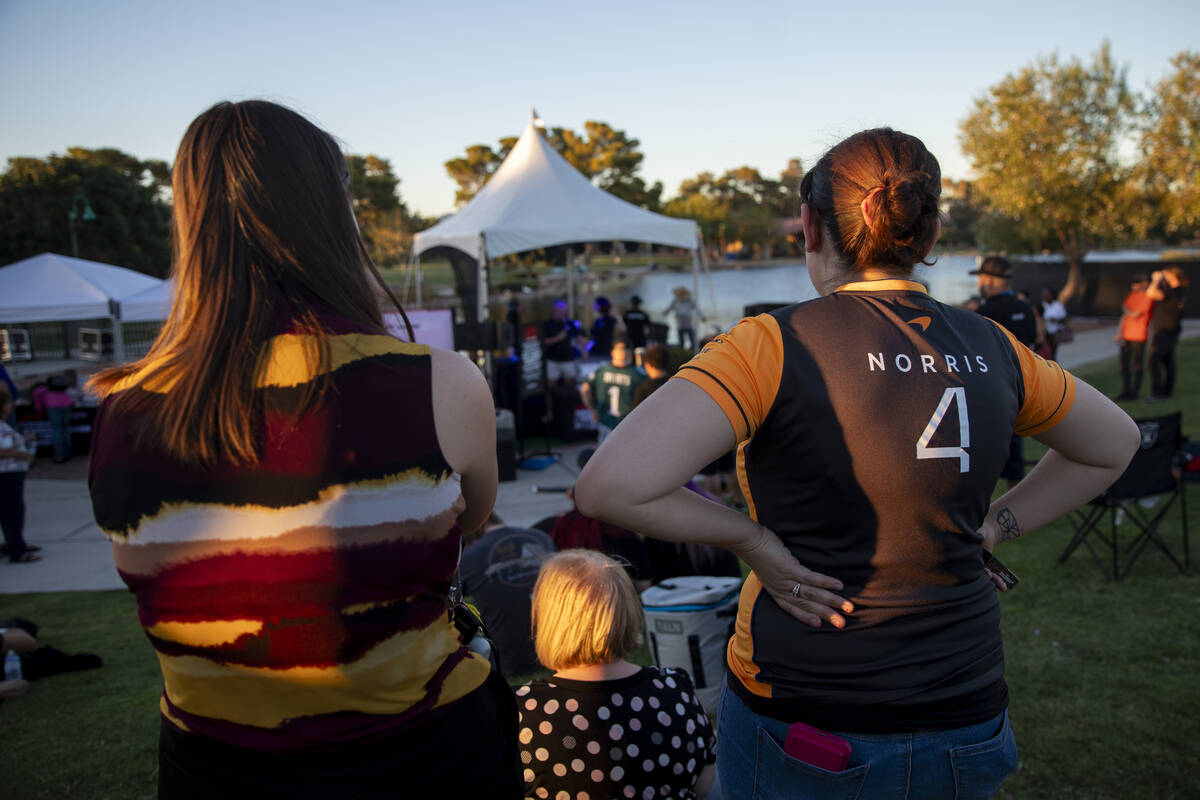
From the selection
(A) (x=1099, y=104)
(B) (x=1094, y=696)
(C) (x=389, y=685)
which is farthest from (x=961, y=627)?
(A) (x=1099, y=104)

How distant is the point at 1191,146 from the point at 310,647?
2723cm

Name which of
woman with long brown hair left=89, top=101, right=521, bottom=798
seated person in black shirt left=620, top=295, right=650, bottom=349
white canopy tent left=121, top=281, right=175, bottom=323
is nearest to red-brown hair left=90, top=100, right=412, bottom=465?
woman with long brown hair left=89, top=101, right=521, bottom=798

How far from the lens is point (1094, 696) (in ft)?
11.7

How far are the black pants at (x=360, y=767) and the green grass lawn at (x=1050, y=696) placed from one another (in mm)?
2562

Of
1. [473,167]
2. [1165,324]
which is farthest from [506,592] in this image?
[473,167]

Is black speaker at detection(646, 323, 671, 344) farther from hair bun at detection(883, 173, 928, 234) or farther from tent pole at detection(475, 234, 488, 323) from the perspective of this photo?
hair bun at detection(883, 173, 928, 234)

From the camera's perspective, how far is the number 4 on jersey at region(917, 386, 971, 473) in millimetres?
1277

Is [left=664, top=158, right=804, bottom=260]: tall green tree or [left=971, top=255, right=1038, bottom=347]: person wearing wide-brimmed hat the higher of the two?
[left=664, top=158, right=804, bottom=260]: tall green tree

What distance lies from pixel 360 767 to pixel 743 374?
0.82m

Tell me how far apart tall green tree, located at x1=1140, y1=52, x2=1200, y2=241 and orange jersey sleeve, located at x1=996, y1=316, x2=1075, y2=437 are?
24.3 m

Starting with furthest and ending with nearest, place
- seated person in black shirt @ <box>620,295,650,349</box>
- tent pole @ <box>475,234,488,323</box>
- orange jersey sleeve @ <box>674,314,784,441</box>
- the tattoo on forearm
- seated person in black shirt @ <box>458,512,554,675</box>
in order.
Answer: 1. seated person in black shirt @ <box>620,295,650,349</box>
2. tent pole @ <box>475,234,488,323</box>
3. seated person in black shirt @ <box>458,512,554,675</box>
4. the tattoo on forearm
5. orange jersey sleeve @ <box>674,314,784,441</box>

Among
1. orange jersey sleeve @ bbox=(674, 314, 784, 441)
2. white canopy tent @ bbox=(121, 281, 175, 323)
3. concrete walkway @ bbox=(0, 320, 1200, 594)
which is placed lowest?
concrete walkway @ bbox=(0, 320, 1200, 594)

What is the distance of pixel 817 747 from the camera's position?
1.30 metres

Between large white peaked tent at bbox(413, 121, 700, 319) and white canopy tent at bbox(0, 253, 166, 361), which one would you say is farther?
large white peaked tent at bbox(413, 121, 700, 319)
